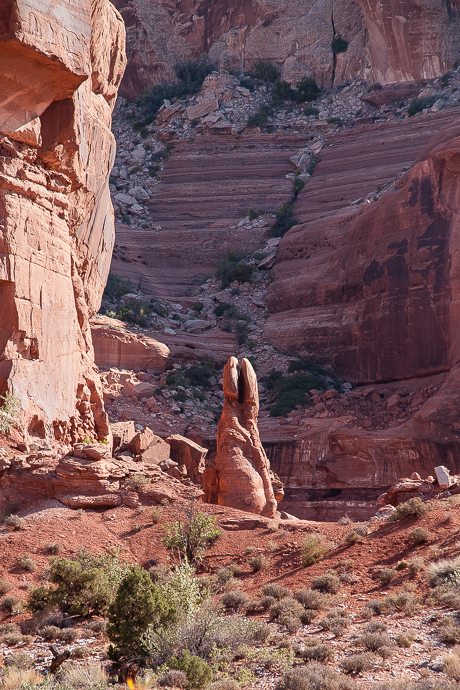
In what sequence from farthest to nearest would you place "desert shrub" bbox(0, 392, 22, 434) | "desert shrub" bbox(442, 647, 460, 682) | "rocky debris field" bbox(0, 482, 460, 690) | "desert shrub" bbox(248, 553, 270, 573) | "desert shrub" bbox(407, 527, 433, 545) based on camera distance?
"desert shrub" bbox(0, 392, 22, 434)
"desert shrub" bbox(248, 553, 270, 573)
"desert shrub" bbox(407, 527, 433, 545)
"rocky debris field" bbox(0, 482, 460, 690)
"desert shrub" bbox(442, 647, 460, 682)

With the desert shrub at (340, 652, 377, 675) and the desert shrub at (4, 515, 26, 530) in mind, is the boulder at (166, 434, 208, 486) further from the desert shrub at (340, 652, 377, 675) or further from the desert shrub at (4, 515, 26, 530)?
the desert shrub at (340, 652, 377, 675)

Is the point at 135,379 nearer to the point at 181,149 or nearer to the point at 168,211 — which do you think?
the point at 168,211

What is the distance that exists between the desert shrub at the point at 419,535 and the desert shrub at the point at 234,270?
121 ft

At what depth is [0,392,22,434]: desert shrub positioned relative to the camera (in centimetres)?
1823

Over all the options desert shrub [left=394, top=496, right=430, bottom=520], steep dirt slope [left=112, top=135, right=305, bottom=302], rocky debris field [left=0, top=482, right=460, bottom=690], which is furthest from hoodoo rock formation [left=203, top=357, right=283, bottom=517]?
steep dirt slope [left=112, top=135, right=305, bottom=302]

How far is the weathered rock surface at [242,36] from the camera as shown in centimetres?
6831

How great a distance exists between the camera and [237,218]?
5941cm

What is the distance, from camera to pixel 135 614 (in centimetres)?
1216

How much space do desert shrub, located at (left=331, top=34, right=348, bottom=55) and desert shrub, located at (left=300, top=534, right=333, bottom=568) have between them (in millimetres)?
59653

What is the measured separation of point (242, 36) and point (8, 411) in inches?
2413

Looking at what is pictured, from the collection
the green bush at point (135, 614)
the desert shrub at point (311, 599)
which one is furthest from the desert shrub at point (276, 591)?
the green bush at point (135, 614)

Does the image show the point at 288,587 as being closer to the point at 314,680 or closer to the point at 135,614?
the point at 135,614

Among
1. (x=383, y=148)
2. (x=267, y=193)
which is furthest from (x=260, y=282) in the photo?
(x=383, y=148)

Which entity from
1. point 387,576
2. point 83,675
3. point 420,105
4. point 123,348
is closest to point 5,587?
point 83,675
